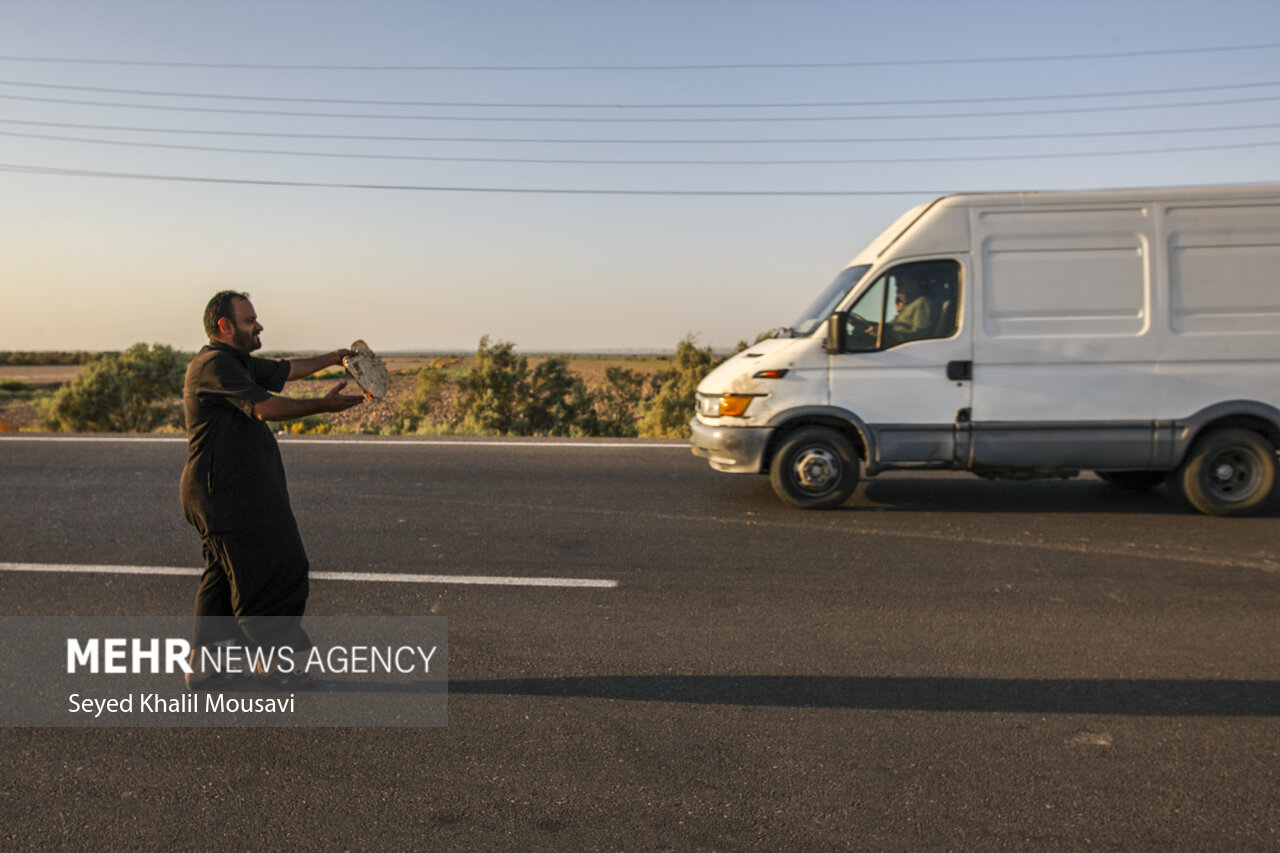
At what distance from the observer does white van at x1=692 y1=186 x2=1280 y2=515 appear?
23.4 ft

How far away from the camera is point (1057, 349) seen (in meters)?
7.27

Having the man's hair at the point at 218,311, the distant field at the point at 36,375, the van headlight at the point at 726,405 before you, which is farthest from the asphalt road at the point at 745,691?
the distant field at the point at 36,375

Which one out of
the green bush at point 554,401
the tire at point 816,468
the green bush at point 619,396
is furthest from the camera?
the green bush at point 619,396

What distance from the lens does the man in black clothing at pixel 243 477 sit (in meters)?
3.64

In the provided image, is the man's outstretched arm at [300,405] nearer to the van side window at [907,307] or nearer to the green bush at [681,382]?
the van side window at [907,307]

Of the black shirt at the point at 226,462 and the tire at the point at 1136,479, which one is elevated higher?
the black shirt at the point at 226,462

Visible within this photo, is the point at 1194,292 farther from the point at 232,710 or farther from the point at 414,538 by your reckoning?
the point at 232,710

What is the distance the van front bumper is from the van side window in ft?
3.52

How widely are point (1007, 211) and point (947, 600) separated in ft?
11.8

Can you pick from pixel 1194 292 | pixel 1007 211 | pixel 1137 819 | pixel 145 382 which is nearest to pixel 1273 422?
pixel 1194 292

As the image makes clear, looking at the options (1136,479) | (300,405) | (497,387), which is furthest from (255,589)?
(497,387)

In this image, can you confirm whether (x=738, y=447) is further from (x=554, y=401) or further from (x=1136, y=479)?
(x=554, y=401)

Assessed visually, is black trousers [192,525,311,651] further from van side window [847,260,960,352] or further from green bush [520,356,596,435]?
green bush [520,356,596,435]

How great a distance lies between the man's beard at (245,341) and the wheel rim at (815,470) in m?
4.85
